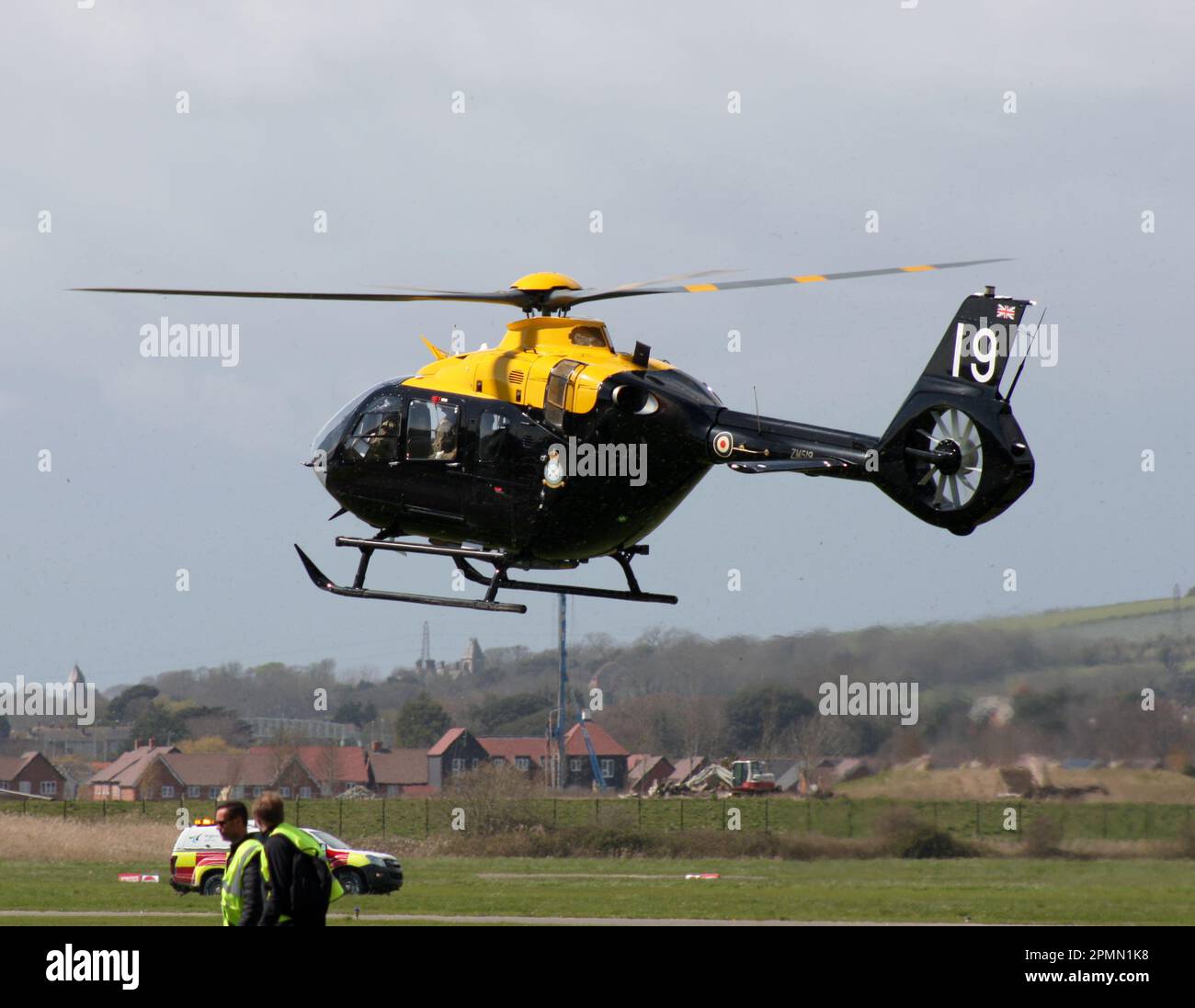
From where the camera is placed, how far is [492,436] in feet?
60.7

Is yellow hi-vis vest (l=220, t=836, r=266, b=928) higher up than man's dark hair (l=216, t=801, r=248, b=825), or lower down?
lower down

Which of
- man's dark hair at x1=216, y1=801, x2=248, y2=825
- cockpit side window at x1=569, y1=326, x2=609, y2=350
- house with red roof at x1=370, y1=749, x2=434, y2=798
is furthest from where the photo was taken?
house with red roof at x1=370, y1=749, x2=434, y2=798

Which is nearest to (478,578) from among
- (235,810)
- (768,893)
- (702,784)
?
(235,810)

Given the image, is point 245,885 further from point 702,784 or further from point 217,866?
point 702,784

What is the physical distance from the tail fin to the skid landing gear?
3.32 metres

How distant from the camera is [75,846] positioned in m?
42.9

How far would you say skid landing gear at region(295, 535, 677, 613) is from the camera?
60.5ft

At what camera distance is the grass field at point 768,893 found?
28359 mm

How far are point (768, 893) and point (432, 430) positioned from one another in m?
16.3

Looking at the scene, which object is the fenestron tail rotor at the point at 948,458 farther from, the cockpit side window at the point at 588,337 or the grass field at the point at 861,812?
the grass field at the point at 861,812

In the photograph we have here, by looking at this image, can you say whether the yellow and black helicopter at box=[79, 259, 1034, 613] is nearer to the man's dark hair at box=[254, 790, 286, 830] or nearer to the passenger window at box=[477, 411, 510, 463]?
the passenger window at box=[477, 411, 510, 463]

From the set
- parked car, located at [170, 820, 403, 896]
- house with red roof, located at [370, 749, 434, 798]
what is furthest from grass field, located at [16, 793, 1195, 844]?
parked car, located at [170, 820, 403, 896]
